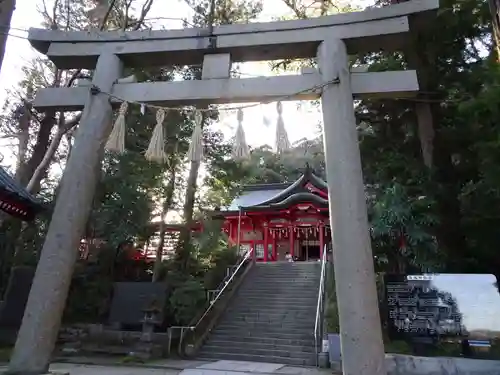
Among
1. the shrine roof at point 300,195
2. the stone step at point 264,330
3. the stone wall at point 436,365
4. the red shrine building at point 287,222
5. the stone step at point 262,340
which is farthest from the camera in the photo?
the red shrine building at point 287,222

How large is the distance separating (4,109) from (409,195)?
12807 mm

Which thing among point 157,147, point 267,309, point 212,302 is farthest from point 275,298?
point 157,147

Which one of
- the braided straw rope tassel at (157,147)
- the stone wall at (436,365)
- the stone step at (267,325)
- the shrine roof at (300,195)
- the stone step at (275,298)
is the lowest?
the stone wall at (436,365)

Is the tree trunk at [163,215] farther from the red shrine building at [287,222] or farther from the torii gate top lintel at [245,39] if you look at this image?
the torii gate top lintel at [245,39]

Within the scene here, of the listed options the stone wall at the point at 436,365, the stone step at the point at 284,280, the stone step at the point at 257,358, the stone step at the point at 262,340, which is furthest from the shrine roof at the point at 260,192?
the stone wall at the point at 436,365

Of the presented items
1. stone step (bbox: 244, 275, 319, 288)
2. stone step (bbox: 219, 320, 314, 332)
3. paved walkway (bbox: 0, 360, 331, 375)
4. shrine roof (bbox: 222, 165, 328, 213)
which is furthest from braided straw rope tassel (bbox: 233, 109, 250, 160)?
shrine roof (bbox: 222, 165, 328, 213)

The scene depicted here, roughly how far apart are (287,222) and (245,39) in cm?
1492

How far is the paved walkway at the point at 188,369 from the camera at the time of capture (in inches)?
295

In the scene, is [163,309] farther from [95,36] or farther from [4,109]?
[4,109]

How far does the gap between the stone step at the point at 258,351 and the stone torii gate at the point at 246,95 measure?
6.39 meters

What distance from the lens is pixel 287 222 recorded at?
1870 centimetres

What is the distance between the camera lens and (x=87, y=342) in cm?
1002

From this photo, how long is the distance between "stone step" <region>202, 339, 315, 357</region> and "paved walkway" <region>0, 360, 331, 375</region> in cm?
84

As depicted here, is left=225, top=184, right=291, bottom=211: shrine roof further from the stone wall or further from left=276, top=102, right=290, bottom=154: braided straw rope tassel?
left=276, top=102, right=290, bottom=154: braided straw rope tassel
